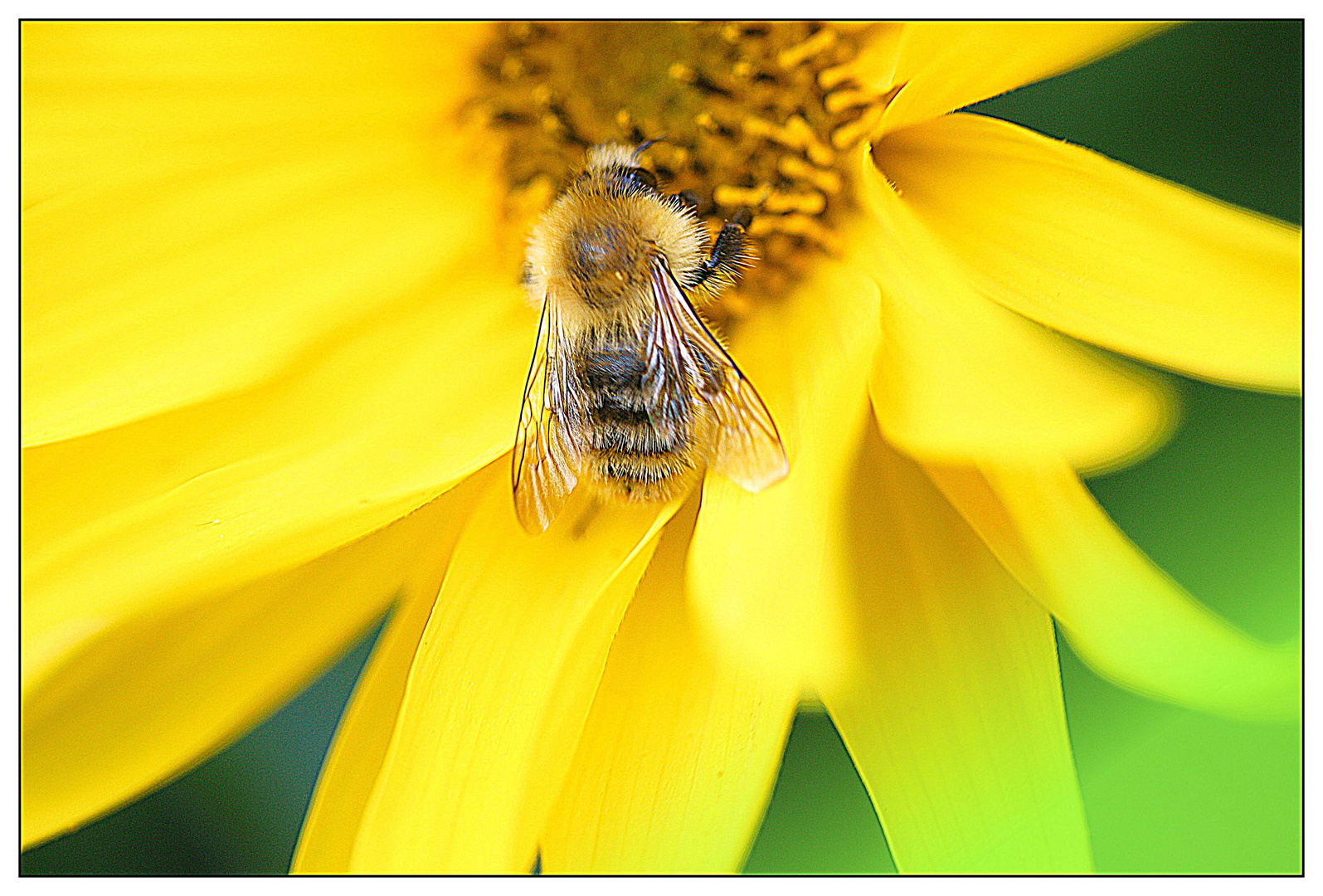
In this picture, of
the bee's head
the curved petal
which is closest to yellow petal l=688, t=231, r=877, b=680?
the bee's head

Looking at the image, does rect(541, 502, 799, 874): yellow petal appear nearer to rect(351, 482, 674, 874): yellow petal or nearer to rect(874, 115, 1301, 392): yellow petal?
rect(351, 482, 674, 874): yellow petal

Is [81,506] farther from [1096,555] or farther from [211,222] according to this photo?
A: [1096,555]

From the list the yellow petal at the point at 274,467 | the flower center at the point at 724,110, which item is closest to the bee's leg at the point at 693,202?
the flower center at the point at 724,110

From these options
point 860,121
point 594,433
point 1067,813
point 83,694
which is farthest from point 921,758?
point 83,694

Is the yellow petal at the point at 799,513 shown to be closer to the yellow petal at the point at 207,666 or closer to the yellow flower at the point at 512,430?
the yellow flower at the point at 512,430

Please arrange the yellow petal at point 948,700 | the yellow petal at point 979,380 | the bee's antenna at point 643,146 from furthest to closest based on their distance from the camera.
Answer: the bee's antenna at point 643,146 → the yellow petal at point 948,700 → the yellow petal at point 979,380

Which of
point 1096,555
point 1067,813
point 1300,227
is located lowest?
point 1067,813

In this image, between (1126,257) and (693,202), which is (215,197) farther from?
(1126,257)
